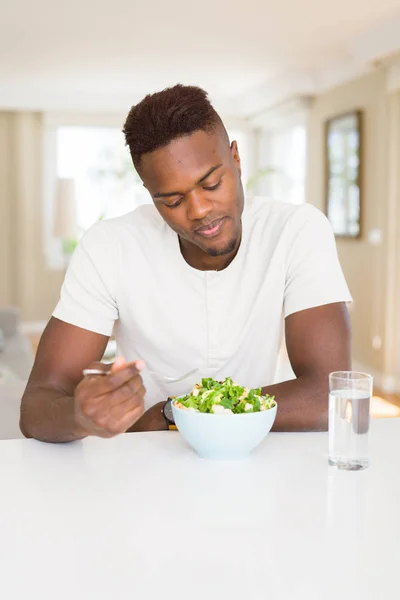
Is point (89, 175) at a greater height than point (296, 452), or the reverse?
point (89, 175)

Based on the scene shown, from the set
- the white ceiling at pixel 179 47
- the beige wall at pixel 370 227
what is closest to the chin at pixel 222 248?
the white ceiling at pixel 179 47

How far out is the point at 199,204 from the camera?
4.83ft

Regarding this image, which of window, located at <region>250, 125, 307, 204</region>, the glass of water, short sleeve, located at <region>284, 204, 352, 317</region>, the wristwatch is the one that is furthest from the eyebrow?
window, located at <region>250, 125, 307, 204</region>

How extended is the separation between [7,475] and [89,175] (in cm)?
768

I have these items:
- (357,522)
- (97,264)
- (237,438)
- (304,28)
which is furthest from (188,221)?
(304,28)

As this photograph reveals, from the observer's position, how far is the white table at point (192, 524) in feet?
2.52

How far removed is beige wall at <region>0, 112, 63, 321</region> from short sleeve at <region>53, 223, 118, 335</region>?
22.8ft

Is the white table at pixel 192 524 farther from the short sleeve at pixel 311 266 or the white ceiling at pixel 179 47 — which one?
the white ceiling at pixel 179 47

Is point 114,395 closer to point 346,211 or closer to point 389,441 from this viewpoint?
point 389,441

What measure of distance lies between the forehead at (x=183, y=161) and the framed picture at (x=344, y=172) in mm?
4741

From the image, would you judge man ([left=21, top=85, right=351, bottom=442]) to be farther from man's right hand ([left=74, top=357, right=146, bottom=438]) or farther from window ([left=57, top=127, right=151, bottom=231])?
window ([left=57, top=127, right=151, bottom=231])

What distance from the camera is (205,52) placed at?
6.07m

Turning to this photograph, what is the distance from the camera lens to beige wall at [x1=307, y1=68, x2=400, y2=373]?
5672 mm

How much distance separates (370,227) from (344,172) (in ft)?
2.05
